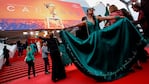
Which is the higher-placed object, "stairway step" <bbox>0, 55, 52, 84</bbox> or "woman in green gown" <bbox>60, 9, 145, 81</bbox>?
"woman in green gown" <bbox>60, 9, 145, 81</bbox>

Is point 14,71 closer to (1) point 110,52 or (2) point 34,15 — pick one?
(1) point 110,52

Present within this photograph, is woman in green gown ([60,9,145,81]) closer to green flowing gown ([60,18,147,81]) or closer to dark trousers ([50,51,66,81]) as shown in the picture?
green flowing gown ([60,18,147,81])

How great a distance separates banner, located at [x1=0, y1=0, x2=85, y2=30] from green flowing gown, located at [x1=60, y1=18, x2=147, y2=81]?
15790 mm

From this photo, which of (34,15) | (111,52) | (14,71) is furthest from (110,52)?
(34,15)

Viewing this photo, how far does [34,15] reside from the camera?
21.2m

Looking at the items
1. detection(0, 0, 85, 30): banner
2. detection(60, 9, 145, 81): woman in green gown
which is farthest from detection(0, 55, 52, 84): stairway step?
detection(0, 0, 85, 30): banner

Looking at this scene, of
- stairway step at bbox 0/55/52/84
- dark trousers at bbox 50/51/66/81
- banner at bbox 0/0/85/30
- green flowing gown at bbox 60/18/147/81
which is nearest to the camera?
green flowing gown at bbox 60/18/147/81

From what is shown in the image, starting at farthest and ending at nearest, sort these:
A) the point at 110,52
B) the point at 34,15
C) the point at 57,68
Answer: the point at 34,15
the point at 57,68
the point at 110,52

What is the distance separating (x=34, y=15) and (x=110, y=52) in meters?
18.2

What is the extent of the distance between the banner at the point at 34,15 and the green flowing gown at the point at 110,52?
15790 mm

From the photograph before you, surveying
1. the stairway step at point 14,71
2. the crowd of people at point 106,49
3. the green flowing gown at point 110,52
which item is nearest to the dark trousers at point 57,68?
the crowd of people at point 106,49

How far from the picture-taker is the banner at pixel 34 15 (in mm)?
19272

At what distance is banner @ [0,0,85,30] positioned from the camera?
19.3 metres

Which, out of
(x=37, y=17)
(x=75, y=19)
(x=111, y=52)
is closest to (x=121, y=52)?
(x=111, y=52)
